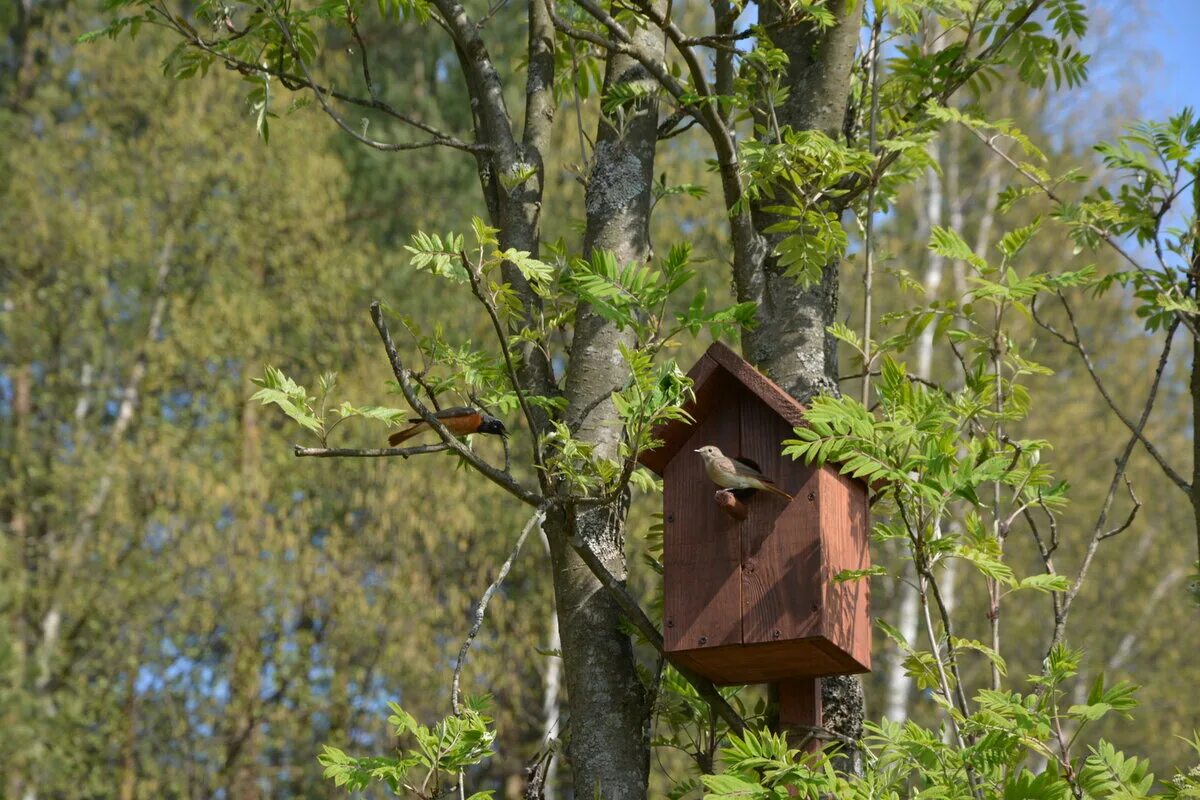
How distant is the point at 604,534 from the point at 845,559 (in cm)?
56

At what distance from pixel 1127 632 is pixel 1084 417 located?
99.9 inches

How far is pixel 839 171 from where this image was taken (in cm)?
319

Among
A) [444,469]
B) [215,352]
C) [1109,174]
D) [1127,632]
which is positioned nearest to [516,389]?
[444,469]

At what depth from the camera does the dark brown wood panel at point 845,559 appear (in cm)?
296

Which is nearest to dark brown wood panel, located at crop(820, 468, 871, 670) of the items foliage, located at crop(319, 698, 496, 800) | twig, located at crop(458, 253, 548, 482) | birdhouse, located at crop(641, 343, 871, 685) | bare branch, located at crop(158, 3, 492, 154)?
birdhouse, located at crop(641, 343, 871, 685)

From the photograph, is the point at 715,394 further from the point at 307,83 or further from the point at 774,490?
the point at 307,83

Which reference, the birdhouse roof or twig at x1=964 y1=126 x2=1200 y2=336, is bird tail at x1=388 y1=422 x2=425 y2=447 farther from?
twig at x1=964 y1=126 x2=1200 y2=336

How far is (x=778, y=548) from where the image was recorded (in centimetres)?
304

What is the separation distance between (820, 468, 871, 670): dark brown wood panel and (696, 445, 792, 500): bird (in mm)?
113

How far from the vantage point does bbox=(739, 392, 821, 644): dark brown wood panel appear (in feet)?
9.64

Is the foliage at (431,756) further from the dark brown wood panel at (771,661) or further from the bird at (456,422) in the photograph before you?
the bird at (456,422)

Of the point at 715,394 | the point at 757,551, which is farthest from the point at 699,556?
the point at 715,394

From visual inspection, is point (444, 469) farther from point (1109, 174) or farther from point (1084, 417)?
point (1109, 174)

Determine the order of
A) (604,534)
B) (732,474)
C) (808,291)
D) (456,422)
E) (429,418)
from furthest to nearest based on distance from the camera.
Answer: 1. (808,291)
2. (456,422)
3. (604,534)
4. (732,474)
5. (429,418)
